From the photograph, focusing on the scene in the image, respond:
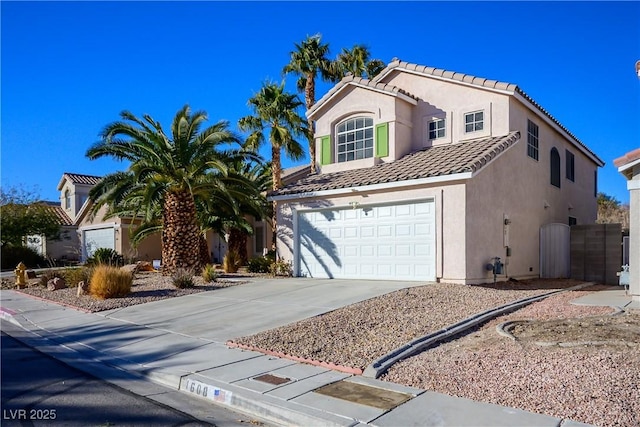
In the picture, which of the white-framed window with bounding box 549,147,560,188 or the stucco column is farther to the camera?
the white-framed window with bounding box 549,147,560,188

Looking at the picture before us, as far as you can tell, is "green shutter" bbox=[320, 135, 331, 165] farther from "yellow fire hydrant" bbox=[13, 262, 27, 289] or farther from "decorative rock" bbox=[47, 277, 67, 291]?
"yellow fire hydrant" bbox=[13, 262, 27, 289]

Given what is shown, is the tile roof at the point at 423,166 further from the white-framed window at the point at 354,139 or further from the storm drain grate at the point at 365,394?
the storm drain grate at the point at 365,394

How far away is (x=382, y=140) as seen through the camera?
717 inches

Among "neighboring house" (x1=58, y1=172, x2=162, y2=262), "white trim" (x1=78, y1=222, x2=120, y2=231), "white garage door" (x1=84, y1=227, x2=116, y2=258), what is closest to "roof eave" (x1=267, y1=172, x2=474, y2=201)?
"neighboring house" (x1=58, y1=172, x2=162, y2=262)

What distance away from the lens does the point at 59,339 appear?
32.9 feet

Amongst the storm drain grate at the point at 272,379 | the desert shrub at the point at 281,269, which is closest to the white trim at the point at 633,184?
the storm drain grate at the point at 272,379

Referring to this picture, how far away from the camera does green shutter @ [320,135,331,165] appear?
19.8 metres

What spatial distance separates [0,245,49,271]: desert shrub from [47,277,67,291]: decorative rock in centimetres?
1629

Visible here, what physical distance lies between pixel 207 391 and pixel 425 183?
9598 millimetres

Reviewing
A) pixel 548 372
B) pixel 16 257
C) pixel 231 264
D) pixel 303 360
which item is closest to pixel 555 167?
pixel 231 264

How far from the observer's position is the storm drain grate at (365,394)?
577 centimetres

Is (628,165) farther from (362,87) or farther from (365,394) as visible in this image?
(362,87)

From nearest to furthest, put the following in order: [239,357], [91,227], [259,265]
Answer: [239,357], [259,265], [91,227]

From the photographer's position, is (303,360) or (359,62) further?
(359,62)
